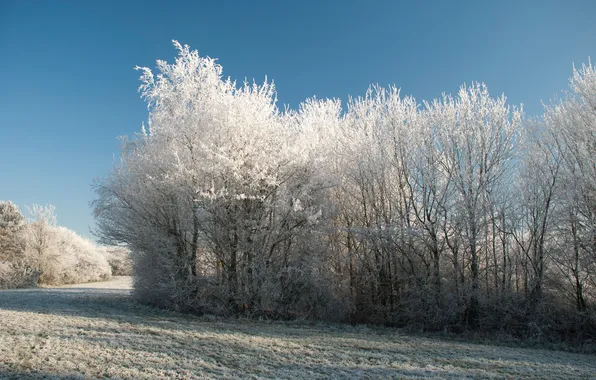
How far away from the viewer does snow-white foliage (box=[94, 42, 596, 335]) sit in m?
11.5

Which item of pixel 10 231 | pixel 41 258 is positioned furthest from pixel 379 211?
pixel 10 231

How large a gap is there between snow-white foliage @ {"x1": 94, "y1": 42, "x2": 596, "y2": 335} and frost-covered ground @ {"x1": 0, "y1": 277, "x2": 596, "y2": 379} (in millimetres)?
2043

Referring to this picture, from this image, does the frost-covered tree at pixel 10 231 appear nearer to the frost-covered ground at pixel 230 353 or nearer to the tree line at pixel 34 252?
the tree line at pixel 34 252

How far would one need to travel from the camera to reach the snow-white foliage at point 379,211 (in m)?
11.5

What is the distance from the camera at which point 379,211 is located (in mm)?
13758

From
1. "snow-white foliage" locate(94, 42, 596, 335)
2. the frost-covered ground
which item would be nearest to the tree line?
"snow-white foliage" locate(94, 42, 596, 335)

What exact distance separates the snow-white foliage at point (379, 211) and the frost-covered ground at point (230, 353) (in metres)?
2.04

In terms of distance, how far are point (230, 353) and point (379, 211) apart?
819 centimetres

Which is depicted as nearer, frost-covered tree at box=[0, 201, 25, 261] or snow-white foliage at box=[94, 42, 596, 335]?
snow-white foliage at box=[94, 42, 596, 335]

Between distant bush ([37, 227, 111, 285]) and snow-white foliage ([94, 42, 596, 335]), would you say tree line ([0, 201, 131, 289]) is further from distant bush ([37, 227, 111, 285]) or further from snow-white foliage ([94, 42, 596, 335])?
snow-white foliage ([94, 42, 596, 335])

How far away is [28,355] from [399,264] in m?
10.6

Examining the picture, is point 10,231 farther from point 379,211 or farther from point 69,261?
point 379,211

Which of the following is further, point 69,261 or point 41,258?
point 69,261

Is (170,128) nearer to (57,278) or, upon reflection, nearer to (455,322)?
(455,322)
